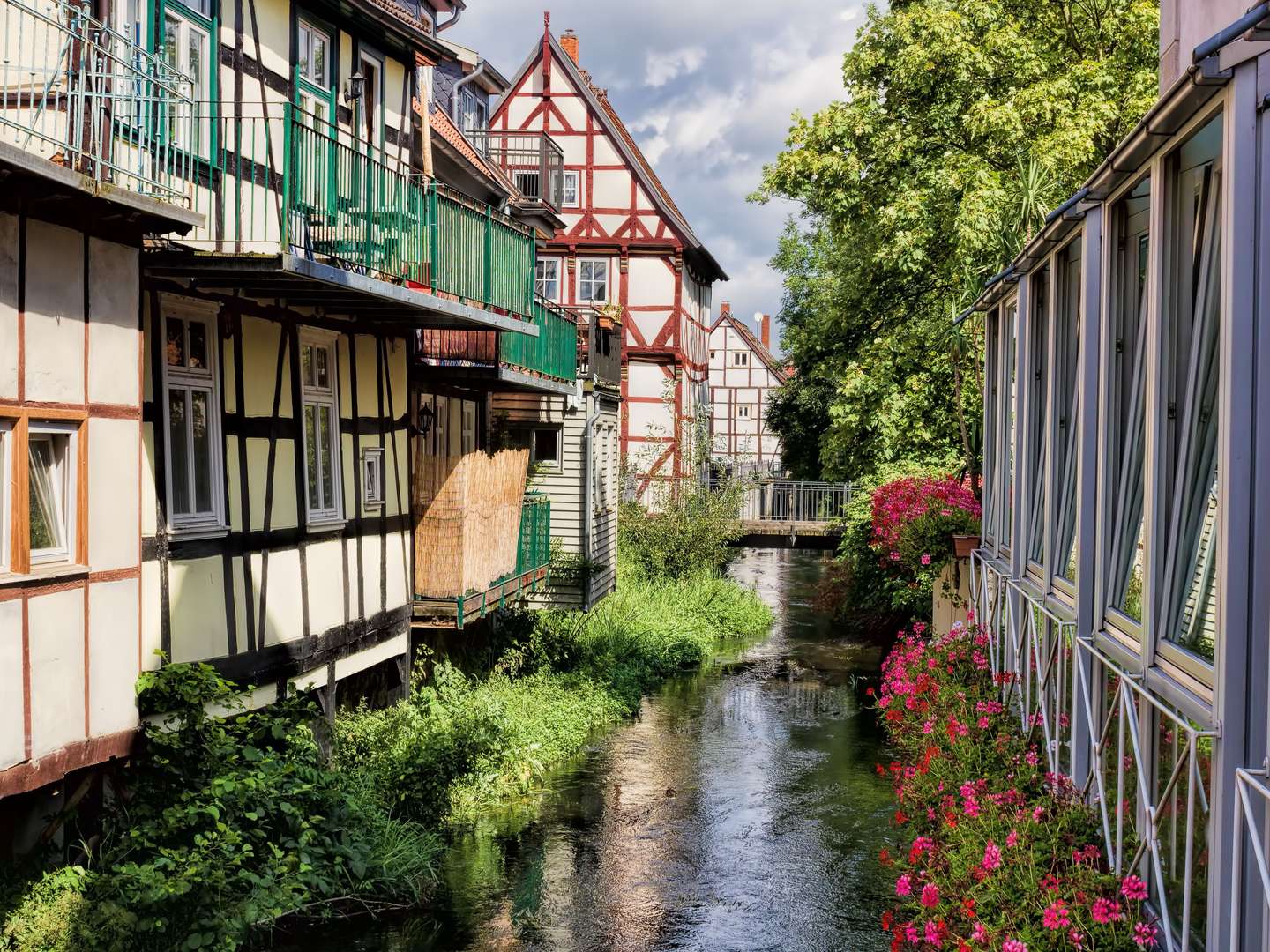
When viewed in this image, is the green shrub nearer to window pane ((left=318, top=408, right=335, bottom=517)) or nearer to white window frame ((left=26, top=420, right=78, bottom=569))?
window pane ((left=318, top=408, right=335, bottom=517))

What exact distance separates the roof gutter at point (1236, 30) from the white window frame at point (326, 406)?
9198 mm

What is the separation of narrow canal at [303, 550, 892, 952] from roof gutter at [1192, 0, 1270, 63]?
8.27 m

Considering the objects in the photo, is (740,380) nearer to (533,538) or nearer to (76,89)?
(533,538)

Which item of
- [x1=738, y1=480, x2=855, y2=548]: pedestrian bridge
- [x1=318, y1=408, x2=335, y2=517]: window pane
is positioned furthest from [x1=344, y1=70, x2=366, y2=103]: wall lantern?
[x1=738, y1=480, x2=855, y2=548]: pedestrian bridge

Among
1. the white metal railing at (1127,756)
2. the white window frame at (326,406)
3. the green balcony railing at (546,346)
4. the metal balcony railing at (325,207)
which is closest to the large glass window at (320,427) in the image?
the white window frame at (326,406)

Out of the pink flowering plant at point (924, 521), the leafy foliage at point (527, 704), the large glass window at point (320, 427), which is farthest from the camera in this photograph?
the pink flowering plant at point (924, 521)

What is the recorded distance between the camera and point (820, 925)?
11.7 metres

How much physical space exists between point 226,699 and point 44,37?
4.74m

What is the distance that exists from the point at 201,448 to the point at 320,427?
235cm

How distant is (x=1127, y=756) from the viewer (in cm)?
656

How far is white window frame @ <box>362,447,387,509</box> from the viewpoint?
14273 mm

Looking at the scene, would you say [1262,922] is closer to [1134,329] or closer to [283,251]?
[1134,329]

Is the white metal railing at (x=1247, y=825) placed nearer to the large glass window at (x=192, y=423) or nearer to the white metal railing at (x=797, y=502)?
the large glass window at (x=192, y=423)

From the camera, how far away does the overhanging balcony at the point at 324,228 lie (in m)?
10.1
